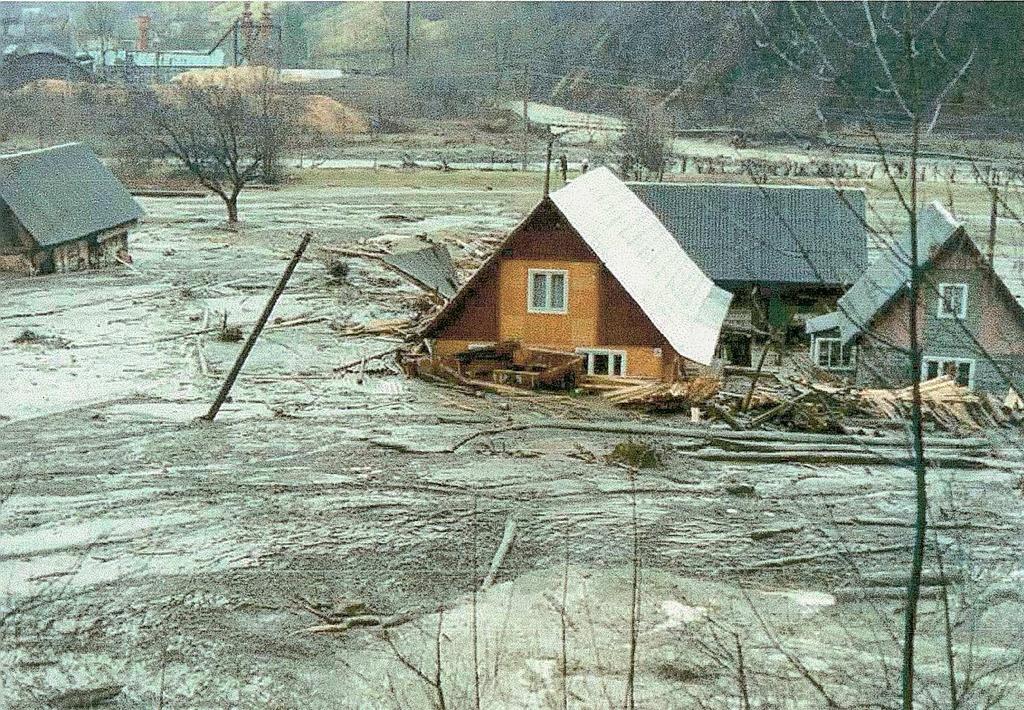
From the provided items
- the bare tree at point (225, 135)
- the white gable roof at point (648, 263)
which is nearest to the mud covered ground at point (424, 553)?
the white gable roof at point (648, 263)

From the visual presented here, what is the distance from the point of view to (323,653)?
530 inches

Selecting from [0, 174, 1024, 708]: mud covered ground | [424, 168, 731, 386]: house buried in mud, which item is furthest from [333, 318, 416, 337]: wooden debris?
[424, 168, 731, 386]: house buried in mud

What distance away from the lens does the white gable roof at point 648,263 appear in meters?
25.7

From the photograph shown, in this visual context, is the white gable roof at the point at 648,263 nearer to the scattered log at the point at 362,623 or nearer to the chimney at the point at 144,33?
the scattered log at the point at 362,623

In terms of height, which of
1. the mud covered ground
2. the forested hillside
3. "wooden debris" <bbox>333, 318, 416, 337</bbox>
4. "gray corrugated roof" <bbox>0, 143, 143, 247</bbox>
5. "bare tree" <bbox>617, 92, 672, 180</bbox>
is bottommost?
the mud covered ground

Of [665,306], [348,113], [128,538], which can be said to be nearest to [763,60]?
[348,113]

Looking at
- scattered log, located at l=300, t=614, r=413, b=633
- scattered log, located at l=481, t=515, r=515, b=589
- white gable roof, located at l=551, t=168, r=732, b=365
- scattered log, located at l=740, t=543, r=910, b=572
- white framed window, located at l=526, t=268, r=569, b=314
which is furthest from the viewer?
white framed window, located at l=526, t=268, r=569, b=314

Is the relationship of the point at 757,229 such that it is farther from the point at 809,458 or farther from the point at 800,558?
the point at 800,558

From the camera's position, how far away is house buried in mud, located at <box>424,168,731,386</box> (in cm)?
2542

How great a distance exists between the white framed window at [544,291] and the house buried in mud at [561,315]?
19mm

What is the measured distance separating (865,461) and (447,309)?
8917mm

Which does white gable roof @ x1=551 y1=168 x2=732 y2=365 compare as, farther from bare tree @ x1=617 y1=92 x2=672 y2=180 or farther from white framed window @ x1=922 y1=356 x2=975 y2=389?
bare tree @ x1=617 y1=92 x2=672 y2=180

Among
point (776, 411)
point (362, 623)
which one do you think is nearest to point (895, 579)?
point (362, 623)

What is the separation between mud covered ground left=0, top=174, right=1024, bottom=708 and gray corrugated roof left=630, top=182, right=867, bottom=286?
11421 mm
